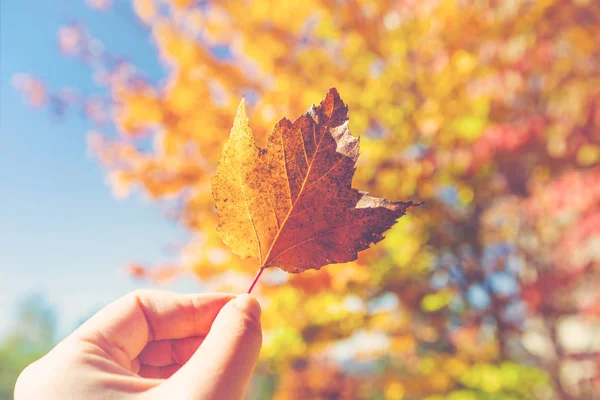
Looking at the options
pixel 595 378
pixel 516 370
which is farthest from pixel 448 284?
pixel 595 378

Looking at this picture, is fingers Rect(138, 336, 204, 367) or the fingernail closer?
the fingernail

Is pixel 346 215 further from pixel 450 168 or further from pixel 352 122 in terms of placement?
pixel 450 168

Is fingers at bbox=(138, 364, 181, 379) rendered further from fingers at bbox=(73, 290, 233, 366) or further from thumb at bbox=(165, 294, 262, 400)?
thumb at bbox=(165, 294, 262, 400)

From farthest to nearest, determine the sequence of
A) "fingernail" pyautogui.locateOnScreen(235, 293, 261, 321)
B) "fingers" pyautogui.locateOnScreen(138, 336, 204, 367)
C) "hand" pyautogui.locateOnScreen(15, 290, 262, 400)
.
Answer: "fingers" pyautogui.locateOnScreen(138, 336, 204, 367) → "fingernail" pyautogui.locateOnScreen(235, 293, 261, 321) → "hand" pyautogui.locateOnScreen(15, 290, 262, 400)

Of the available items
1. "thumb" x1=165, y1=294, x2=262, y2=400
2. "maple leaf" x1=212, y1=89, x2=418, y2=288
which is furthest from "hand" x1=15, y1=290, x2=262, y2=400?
"maple leaf" x1=212, y1=89, x2=418, y2=288

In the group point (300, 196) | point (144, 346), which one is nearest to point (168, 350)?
point (144, 346)

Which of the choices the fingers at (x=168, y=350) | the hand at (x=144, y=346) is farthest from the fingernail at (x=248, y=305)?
the fingers at (x=168, y=350)

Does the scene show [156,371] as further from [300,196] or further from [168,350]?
[300,196]
